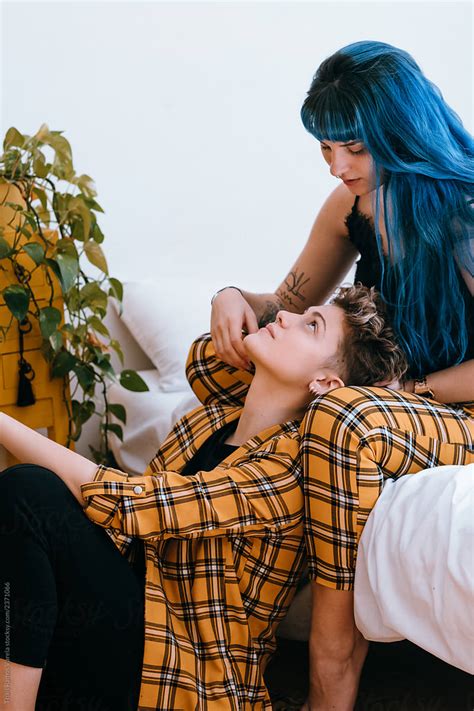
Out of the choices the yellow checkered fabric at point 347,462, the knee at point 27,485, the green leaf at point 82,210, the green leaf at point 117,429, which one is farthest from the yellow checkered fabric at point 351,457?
the green leaf at point 117,429

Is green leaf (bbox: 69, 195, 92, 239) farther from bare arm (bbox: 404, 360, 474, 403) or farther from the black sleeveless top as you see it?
bare arm (bbox: 404, 360, 474, 403)

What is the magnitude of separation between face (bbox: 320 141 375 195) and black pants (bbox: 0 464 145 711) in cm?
74

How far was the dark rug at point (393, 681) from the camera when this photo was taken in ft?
4.87

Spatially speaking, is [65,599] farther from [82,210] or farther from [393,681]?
[82,210]

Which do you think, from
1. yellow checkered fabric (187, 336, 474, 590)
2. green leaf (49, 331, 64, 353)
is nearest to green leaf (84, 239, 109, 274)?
green leaf (49, 331, 64, 353)

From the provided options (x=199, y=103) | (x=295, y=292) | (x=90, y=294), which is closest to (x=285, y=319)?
(x=295, y=292)

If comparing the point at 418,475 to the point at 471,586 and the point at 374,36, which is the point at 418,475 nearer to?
the point at 471,586

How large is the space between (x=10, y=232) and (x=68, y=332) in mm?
281

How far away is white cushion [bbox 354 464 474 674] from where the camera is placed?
1122mm

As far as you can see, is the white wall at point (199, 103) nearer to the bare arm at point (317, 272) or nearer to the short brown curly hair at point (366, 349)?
the bare arm at point (317, 272)

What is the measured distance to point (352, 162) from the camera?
1.50 m

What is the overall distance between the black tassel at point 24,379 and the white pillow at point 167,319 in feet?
1.42

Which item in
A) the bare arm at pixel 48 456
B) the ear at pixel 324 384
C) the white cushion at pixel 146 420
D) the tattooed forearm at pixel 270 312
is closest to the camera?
the bare arm at pixel 48 456

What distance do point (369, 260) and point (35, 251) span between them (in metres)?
A: 0.76
